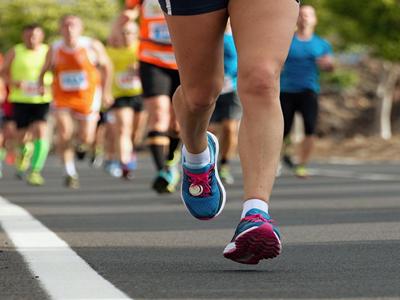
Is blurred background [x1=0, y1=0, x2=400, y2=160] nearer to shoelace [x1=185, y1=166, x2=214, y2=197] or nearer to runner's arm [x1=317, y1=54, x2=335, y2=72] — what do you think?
runner's arm [x1=317, y1=54, x2=335, y2=72]

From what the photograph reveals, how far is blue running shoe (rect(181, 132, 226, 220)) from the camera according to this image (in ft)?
22.4

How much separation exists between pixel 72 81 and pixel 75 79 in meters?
0.04

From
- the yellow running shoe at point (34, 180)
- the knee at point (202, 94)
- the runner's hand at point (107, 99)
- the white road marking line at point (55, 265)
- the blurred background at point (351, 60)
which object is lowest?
the white road marking line at point (55, 265)

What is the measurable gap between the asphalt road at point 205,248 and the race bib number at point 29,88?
5.15m

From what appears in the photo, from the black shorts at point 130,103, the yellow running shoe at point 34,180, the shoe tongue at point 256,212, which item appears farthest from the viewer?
the black shorts at point 130,103

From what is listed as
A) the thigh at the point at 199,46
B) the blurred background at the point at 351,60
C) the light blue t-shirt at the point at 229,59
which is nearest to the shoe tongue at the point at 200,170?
Result: the thigh at the point at 199,46

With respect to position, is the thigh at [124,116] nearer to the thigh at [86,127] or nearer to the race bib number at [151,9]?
the thigh at [86,127]

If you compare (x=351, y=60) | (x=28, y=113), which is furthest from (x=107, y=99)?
(x=351, y=60)

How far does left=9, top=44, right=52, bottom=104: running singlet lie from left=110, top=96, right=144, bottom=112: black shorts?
3.67ft

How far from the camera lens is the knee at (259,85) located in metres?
5.94

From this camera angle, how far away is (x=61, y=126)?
54.3 feet

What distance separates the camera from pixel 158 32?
40.3 ft

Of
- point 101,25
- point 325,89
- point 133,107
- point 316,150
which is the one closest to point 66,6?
point 101,25

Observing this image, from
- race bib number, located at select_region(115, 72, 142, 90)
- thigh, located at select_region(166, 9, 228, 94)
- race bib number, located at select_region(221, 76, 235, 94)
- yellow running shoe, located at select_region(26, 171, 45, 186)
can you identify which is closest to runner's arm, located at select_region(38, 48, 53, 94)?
yellow running shoe, located at select_region(26, 171, 45, 186)
